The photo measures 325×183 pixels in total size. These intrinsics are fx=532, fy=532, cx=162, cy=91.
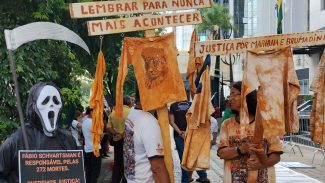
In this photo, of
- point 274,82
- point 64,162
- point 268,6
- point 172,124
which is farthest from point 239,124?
point 268,6

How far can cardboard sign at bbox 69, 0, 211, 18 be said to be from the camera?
489 cm

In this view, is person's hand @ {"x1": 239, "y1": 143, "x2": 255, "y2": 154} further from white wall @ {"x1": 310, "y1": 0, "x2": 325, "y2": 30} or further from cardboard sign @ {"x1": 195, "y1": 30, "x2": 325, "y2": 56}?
white wall @ {"x1": 310, "y1": 0, "x2": 325, "y2": 30}

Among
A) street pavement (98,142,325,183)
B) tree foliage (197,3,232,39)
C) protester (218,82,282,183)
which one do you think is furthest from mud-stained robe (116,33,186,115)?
tree foliage (197,3,232,39)

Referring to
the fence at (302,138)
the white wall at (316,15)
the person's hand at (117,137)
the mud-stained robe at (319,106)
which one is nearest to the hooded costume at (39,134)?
the mud-stained robe at (319,106)

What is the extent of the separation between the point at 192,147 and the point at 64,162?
1.56 meters

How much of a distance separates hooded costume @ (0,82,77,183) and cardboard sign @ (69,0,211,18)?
3.82 feet

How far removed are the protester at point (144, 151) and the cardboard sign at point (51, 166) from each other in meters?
0.70

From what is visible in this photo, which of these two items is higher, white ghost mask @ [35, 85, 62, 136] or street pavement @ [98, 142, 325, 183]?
white ghost mask @ [35, 85, 62, 136]

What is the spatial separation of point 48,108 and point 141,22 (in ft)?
5.45

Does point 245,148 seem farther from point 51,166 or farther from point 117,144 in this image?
point 117,144

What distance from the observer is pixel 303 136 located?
1889cm

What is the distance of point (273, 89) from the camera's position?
15.3 feet

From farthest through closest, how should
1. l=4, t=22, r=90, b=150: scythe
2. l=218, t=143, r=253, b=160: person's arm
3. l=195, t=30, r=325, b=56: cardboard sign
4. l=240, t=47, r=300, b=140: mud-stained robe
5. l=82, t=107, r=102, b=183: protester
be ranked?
l=82, t=107, r=102, b=183: protester
l=195, t=30, r=325, b=56: cardboard sign
l=240, t=47, r=300, b=140: mud-stained robe
l=218, t=143, r=253, b=160: person's arm
l=4, t=22, r=90, b=150: scythe

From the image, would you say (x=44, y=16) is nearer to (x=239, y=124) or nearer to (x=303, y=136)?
(x=239, y=124)
